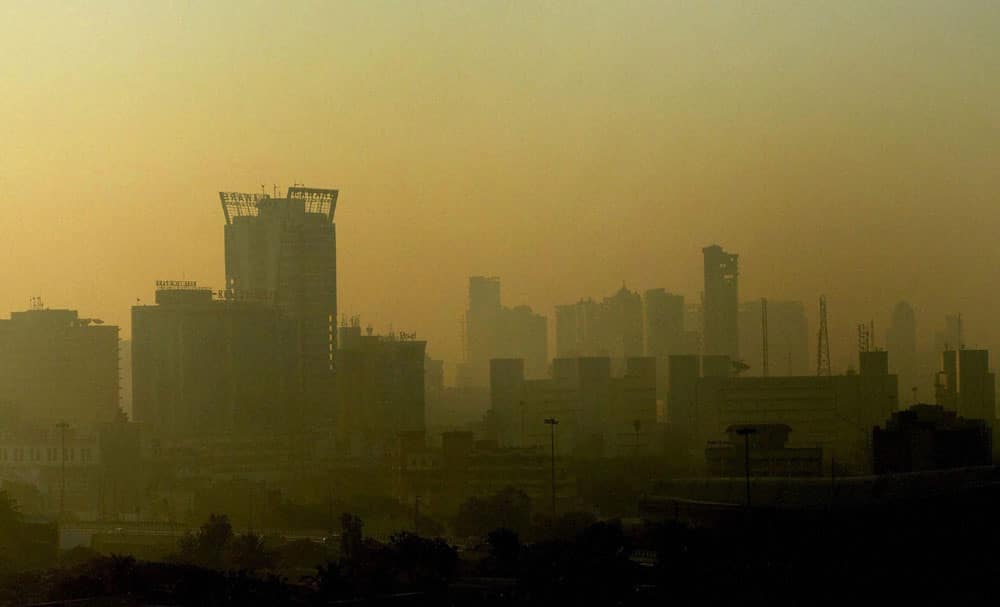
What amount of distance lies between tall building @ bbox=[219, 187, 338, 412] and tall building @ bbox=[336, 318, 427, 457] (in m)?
1.32

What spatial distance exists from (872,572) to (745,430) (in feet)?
36.3

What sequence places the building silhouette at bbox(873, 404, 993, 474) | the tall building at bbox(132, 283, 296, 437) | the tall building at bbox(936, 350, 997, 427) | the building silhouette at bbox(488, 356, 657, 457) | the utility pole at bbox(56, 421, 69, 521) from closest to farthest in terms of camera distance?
the building silhouette at bbox(873, 404, 993, 474) < the utility pole at bbox(56, 421, 69, 521) < the tall building at bbox(936, 350, 997, 427) < the building silhouette at bbox(488, 356, 657, 457) < the tall building at bbox(132, 283, 296, 437)

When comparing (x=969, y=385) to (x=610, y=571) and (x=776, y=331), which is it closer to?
(x=776, y=331)

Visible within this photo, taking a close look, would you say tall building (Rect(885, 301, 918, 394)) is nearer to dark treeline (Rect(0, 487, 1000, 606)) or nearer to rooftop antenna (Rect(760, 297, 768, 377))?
rooftop antenna (Rect(760, 297, 768, 377))

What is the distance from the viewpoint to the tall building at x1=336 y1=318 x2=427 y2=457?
5612 centimetres

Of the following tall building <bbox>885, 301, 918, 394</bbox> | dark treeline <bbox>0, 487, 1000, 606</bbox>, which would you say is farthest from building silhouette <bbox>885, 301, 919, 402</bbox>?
dark treeline <bbox>0, 487, 1000, 606</bbox>

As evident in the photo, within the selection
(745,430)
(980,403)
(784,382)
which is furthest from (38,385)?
(745,430)

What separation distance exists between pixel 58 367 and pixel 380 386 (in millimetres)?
11165

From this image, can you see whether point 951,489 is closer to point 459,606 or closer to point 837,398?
point 459,606

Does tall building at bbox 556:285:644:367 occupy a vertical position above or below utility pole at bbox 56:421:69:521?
above

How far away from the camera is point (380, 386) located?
56.9 meters

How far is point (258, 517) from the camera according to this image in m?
34.3

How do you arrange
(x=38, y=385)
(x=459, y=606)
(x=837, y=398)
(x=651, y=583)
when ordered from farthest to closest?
(x=38, y=385) < (x=837, y=398) < (x=651, y=583) < (x=459, y=606)

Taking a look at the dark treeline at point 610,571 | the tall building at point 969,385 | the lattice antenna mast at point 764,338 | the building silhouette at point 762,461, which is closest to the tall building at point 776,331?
the lattice antenna mast at point 764,338
